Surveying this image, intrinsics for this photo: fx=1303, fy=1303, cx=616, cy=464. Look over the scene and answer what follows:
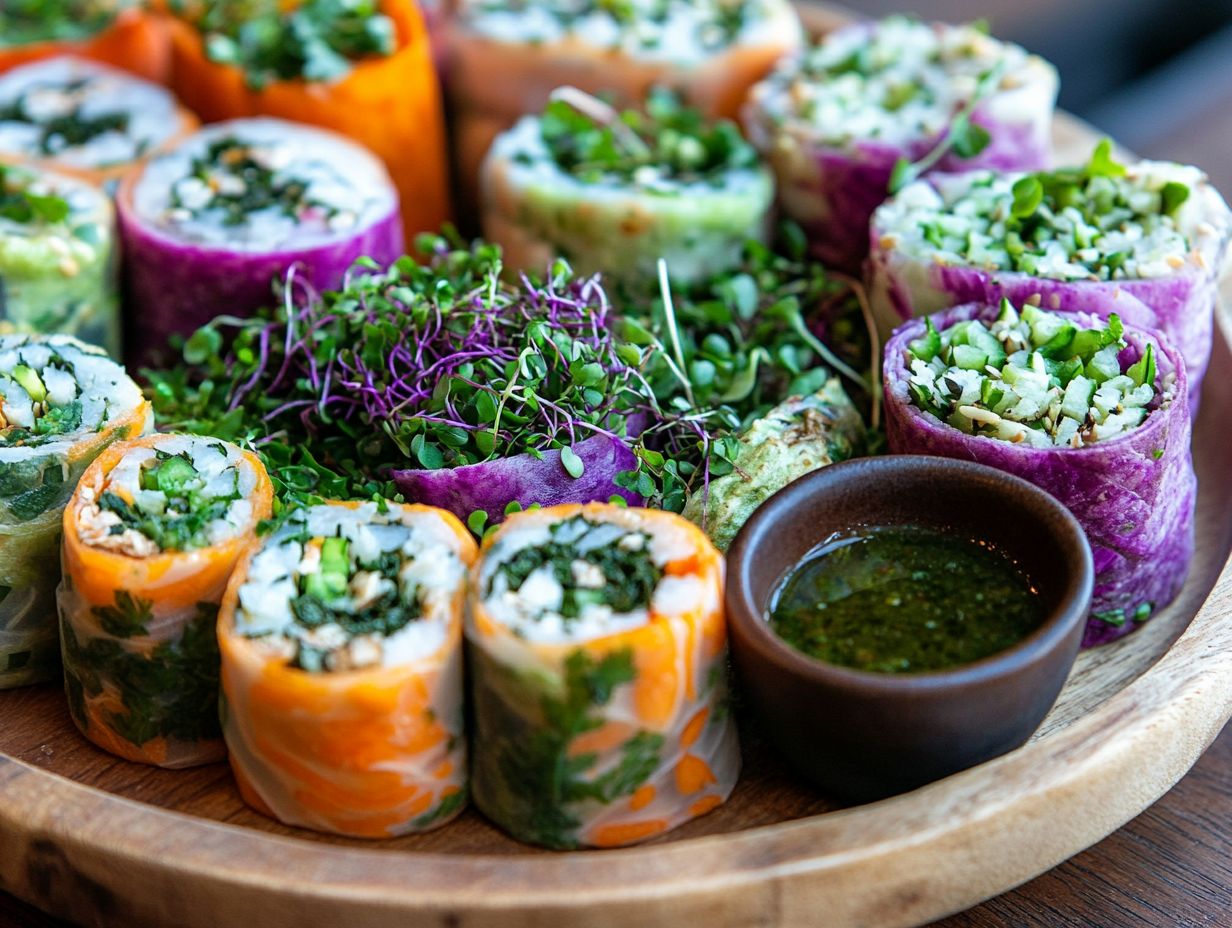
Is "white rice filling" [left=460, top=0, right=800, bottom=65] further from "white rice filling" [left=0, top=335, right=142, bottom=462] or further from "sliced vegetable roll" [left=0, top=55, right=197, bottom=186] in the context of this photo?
"white rice filling" [left=0, top=335, right=142, bottom=462]

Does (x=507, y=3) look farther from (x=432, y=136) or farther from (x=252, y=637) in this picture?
(x=252, y=637)

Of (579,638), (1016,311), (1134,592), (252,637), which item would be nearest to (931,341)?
(1016,311)

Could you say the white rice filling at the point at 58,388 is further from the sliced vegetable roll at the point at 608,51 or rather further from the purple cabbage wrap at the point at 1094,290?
the sliced vegetable roll at the point at 608,51

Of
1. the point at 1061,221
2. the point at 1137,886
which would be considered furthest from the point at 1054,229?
the point at 1137,886

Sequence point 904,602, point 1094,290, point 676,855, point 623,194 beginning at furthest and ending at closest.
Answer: point 623,194
point 1094,290
point 904,602
point 676,855

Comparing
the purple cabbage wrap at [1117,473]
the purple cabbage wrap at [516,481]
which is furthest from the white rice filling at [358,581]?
→ the purple cabbage wrap at [1117,473]

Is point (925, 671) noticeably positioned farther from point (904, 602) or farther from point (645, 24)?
point (645, 24)

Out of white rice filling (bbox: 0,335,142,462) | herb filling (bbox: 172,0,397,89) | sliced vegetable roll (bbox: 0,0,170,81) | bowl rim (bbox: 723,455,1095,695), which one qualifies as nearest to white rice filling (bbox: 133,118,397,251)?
herb filling (bbox: 172,0,397,89)
